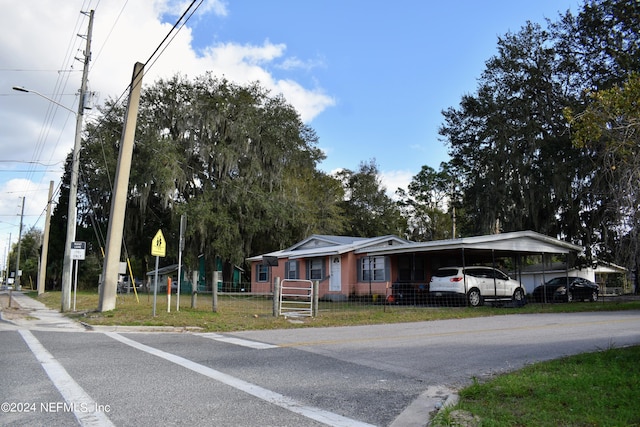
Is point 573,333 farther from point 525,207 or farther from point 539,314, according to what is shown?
point 525,207

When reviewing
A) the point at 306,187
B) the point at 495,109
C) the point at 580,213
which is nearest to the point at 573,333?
the point at 580,213

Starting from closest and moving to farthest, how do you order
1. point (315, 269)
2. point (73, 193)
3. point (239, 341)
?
point (239, 341), point (73, 193), point (315, 269)

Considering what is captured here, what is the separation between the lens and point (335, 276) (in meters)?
26.0

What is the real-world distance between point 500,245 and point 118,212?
14.8 m

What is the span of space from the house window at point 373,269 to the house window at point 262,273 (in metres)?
9.19

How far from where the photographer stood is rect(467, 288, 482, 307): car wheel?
1984cm

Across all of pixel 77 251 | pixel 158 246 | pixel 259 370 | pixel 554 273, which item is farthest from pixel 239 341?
pixel 554 273

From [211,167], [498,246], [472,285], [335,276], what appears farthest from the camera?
[211,167]

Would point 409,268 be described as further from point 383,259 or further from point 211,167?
point 211,167

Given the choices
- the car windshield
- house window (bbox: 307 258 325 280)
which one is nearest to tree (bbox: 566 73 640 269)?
the car windshield

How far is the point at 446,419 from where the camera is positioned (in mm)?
4848

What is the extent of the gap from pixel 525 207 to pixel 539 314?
13.1m

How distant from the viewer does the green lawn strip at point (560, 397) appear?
472 centimetres

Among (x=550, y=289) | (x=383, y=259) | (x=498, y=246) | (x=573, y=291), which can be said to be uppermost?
(x=498, y=246)
